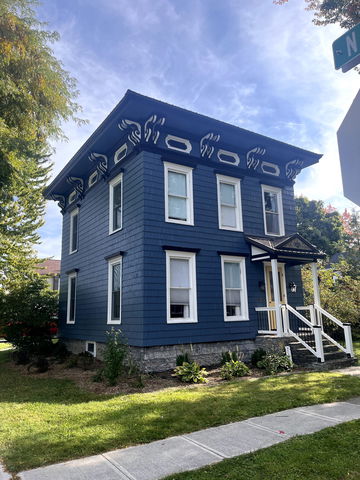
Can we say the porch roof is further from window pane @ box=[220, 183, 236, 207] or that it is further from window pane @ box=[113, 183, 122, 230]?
window pane @ box=[113, 183, 122, 230]

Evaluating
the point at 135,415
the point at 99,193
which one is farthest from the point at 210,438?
the point at 99,193

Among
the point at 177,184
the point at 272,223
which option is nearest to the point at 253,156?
the point at 272,223

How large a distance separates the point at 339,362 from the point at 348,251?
1923 cm

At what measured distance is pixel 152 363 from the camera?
9352 mm

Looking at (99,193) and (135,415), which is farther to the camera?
(99,193)

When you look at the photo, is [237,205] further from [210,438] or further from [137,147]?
[210,438]

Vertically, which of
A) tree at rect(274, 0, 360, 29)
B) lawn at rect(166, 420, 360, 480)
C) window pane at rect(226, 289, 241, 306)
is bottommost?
lawn at rect(166, 420, 360, 480)

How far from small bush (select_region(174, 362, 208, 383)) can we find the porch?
305cm

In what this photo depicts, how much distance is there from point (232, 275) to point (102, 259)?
14.9ft

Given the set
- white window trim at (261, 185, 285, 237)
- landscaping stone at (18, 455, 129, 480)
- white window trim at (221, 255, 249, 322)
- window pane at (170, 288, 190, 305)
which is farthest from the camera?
white window trim at (261, 185, 285, 237)

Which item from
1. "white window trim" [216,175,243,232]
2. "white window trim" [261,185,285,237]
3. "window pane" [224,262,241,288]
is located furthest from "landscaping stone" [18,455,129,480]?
"white window trim" [261,185,285,237]

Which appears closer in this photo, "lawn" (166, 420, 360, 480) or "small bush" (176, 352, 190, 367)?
"lawn" (166, 420, 360, 480)

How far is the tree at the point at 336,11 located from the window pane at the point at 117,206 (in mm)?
7116

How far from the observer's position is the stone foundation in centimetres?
938
